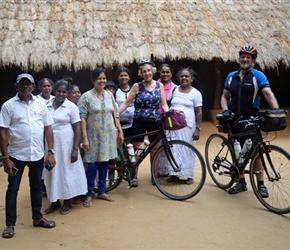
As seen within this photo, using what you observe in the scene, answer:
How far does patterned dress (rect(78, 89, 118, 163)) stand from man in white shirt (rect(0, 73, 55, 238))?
1.91ft

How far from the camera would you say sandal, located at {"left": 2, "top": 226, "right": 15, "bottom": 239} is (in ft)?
9.07

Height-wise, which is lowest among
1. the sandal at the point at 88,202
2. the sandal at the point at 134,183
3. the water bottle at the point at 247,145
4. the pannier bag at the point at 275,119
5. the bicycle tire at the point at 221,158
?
the sandal at the point at 88,202

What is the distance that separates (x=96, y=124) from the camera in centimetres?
343

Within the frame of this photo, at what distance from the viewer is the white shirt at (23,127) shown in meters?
2.68

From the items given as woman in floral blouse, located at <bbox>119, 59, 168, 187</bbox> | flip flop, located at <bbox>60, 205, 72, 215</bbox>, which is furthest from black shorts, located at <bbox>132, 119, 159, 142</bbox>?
flip flop, located at <bbox>60, 205, 72, 215</bbox>

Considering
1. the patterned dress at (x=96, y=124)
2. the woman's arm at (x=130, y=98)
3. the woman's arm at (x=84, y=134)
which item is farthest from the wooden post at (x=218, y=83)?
the woman's arm at (x=84, y=134)

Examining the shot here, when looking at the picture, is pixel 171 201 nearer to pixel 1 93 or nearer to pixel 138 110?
pixel 138 110

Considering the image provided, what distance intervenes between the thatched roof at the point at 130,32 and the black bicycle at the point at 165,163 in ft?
11.2

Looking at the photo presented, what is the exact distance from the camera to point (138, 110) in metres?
3.90

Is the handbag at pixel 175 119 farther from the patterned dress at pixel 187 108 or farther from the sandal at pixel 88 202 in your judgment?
the sandal at pixel 88 202

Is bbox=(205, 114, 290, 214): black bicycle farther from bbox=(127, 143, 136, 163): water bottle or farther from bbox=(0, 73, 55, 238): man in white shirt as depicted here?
bbox=(0, 73, 55, 238): man in white shirt

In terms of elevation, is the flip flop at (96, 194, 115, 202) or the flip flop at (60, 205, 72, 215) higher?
the flip flop at (96, 194, 115, 202)

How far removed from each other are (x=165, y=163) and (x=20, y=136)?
1846mm

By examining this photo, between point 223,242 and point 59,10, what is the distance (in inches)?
254
